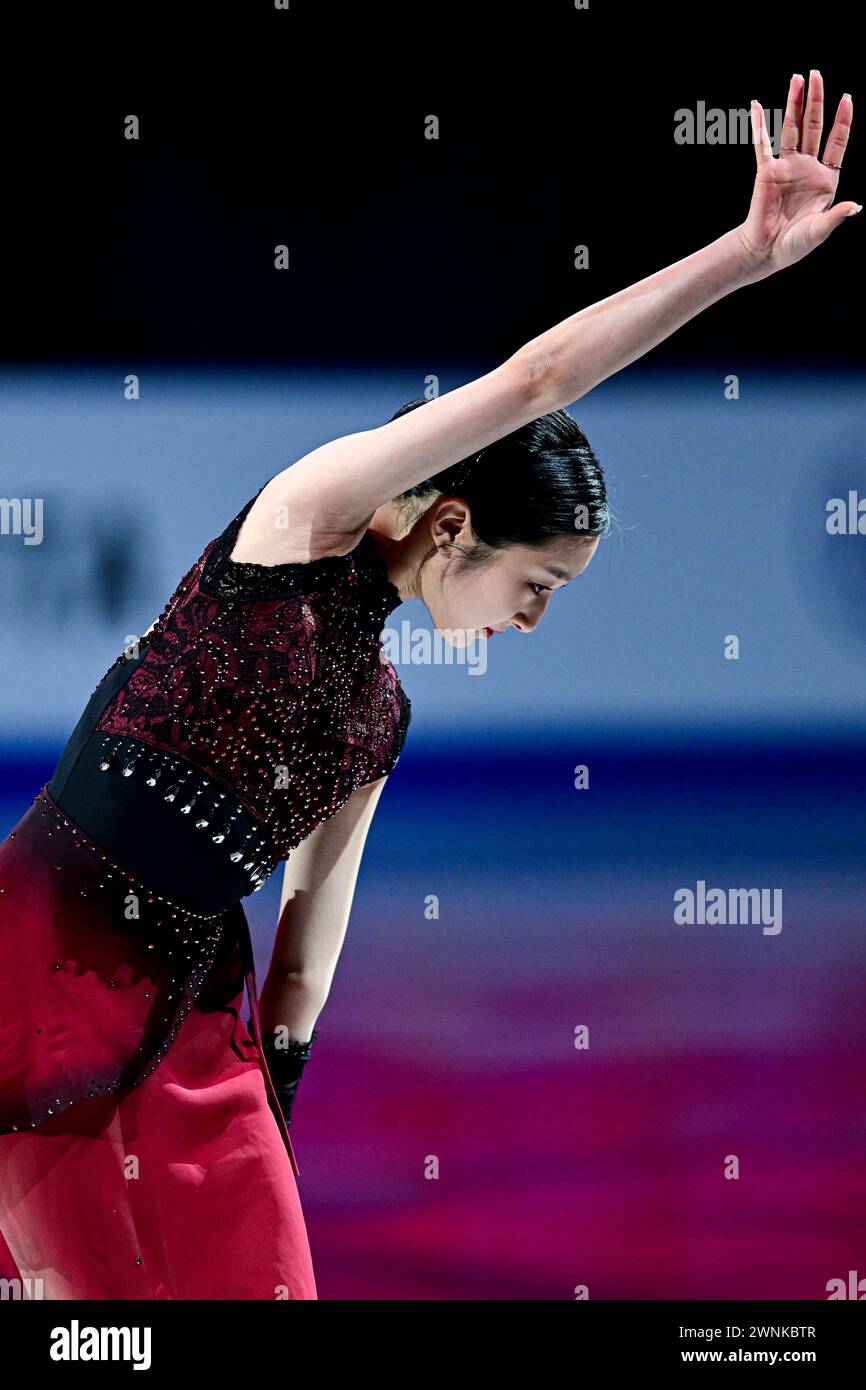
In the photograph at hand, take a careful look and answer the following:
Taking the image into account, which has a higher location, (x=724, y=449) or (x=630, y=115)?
(x=630, y=115)

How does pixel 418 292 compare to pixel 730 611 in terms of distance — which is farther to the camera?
pixel 730 611

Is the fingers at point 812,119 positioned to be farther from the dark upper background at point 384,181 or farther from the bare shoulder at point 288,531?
the dark upper background at point 384,181

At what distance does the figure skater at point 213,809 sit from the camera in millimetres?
1408

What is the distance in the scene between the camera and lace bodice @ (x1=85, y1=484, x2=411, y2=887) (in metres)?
1.42

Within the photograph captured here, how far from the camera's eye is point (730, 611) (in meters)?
2.99

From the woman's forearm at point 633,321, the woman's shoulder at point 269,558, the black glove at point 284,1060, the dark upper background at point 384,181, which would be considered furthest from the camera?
the dark upper background at point 384,181

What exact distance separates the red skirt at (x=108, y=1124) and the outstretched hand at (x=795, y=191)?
89 cm

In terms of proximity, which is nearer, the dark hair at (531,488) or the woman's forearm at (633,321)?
the woman's forearm at (633,321)

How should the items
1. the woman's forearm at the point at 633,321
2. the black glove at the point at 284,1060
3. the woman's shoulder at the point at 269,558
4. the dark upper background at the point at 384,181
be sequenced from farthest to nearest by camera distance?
the dark upper background at the point at 384,181, the black glove at the point at 284,1060, the woman's shoulder at the point at 269,558, the woman's forearm at the point at 633,321

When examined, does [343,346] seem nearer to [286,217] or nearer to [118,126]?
[286,217]

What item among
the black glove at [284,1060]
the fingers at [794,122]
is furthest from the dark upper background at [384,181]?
the black glove at [284,1060]
